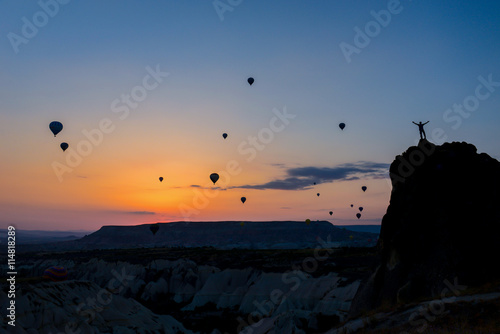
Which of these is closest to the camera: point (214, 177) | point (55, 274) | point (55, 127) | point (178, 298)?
point (55, 274)

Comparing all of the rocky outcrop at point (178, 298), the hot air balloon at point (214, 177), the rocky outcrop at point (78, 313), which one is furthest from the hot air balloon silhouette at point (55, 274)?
the hot air balloon at point (214, 177)

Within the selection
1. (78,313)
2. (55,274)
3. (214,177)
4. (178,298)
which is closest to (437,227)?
(78,313)

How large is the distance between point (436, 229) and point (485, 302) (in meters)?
6.64

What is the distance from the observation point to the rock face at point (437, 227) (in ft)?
62.6

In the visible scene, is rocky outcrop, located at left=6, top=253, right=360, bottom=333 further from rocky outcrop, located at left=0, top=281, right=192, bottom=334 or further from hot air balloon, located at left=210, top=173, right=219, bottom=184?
hot air balloon, located at left=210, top=173, right=219, bottom=184

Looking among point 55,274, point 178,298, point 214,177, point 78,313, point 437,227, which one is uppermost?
point 214,177

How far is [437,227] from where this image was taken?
20828mm

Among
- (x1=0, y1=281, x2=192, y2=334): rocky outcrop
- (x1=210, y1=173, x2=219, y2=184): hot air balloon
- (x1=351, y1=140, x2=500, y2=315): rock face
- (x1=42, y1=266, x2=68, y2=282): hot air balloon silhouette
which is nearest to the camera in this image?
(x1=351, y1=140, x2=500, y2=315): rock face

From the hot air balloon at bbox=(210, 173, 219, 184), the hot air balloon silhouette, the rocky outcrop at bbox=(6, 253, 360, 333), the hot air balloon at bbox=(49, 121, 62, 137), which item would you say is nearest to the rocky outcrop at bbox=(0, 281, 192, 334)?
the rocky outcrop at bbox=(6, 253, 360, 333)

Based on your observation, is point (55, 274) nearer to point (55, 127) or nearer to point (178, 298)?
point (55, 127)

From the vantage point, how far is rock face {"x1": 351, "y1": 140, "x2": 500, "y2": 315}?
19.1 meters

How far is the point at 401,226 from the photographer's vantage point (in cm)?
2275

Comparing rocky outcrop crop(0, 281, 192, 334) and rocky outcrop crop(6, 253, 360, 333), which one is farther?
rocky outcrop crop(6, 253, 360, 333)

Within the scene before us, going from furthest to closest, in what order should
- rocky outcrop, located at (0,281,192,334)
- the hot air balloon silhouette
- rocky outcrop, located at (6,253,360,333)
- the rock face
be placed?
the hot air balloon silhouette
rocky outcrop, located at (6,253,360,333)
rocky outcrop, located at (0,281,192,334)
the rock face
